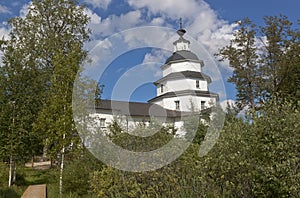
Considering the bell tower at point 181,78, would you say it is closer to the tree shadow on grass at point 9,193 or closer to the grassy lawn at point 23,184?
the grassy lawn at point 23,184

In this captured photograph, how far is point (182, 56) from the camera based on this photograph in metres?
6.60

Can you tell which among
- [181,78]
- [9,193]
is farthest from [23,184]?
[181,78]

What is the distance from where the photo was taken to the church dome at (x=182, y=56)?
21.5ft

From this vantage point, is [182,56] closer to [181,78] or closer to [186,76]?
[186,76]

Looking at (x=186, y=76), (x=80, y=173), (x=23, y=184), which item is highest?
(x=186, y=76)

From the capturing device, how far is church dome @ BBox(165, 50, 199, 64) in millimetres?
6563

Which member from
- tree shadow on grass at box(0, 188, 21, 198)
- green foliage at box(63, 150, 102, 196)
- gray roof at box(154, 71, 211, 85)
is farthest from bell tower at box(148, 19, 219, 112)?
tree shadow on grass at box(0, 188, 21, 198)

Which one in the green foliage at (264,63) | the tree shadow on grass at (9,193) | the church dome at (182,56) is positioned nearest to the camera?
the church dome at (182,56)

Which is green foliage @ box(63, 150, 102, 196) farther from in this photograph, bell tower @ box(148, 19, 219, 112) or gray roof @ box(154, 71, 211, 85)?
gray roof @ box(154, 71, 211, 85)

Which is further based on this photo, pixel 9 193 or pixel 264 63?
→ pixel 264 63

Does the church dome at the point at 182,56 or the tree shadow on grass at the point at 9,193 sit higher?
the church dome at the point at 182,56

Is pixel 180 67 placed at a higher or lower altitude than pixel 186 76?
higher

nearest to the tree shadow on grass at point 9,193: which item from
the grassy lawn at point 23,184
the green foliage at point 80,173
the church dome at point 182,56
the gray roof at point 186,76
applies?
the grassy lawn at point 23,184

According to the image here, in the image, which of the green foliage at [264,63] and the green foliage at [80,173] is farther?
the green foliage at [264,63]
